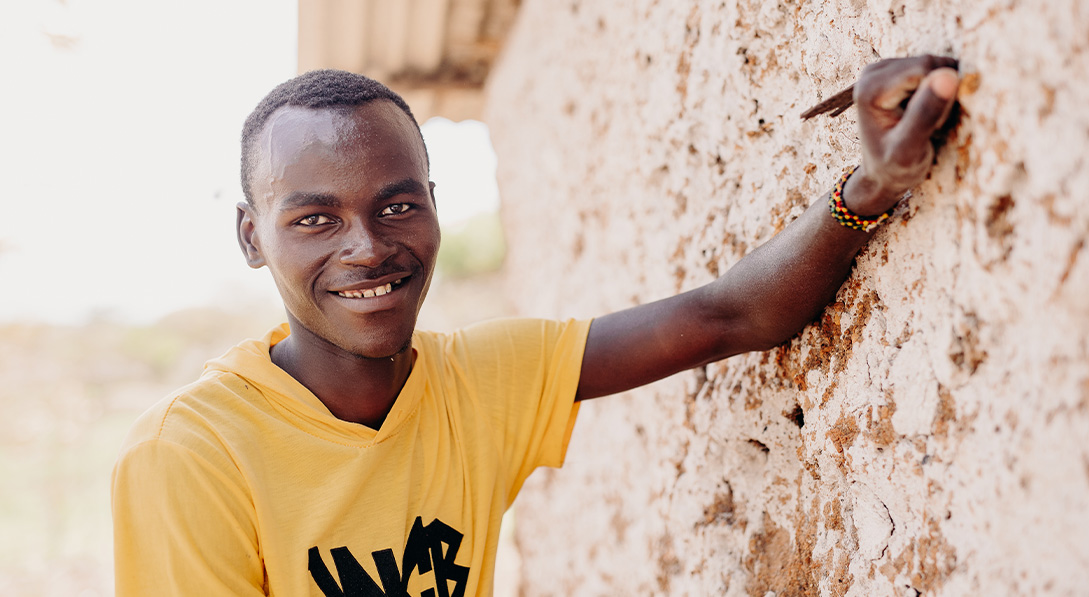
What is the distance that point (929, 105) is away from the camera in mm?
974

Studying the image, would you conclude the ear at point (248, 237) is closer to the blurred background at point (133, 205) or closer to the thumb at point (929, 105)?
the blurred background at point (133, 205)

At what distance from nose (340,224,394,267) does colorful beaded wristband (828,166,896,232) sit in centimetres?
81

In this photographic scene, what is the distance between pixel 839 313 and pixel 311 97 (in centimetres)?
108

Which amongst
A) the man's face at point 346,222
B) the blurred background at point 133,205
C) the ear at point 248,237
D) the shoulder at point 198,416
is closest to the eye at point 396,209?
the man's face at point 346,222

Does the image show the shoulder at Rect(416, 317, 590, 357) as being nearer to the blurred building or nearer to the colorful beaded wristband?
the colorful beaded wristband

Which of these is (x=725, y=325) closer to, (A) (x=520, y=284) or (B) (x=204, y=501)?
(B) (x=204, y=501)

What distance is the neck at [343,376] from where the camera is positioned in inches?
63.2

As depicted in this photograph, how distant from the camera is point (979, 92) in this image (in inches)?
37.8

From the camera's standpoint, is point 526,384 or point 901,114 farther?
point 526,384

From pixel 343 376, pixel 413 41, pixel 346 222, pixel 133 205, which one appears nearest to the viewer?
pixel 346 222

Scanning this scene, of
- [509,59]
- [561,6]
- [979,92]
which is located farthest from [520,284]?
[979,92]

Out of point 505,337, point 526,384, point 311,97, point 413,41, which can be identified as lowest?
point 526,384

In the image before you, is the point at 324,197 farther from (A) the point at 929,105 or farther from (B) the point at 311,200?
(A) the point at 929,105

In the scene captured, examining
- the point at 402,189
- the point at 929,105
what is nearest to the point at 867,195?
the point at 929,105
